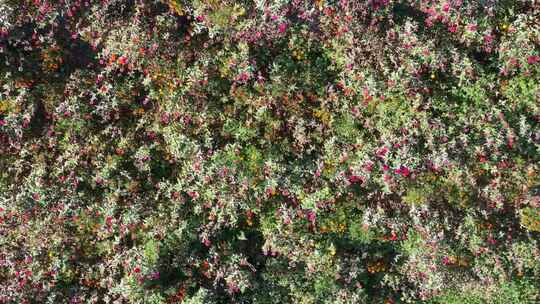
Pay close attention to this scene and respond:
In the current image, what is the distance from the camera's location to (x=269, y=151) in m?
6.29

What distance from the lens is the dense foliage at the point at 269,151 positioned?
6168 millimetres

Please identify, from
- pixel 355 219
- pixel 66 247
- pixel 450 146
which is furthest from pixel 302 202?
pixel 66 247

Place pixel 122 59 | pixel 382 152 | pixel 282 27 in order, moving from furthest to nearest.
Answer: pixel 122 59, pixel 282 27, pixel 382 152

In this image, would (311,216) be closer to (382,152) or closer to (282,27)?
(382,152)

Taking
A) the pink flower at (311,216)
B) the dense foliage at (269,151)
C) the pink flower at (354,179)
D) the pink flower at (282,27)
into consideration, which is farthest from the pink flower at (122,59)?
the pink flower at (354,179)

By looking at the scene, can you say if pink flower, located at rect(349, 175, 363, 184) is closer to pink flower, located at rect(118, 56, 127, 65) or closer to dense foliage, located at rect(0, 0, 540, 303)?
dense foliage, located at rect(0, 0, 540, 303)

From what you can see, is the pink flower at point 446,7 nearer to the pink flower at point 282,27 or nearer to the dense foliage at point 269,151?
the dense foliage at point 269,151

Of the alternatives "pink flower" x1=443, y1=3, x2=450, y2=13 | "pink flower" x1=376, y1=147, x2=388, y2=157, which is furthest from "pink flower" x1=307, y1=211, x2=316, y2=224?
"pink flower" x1=443, y1=3, x2=450, y2=13

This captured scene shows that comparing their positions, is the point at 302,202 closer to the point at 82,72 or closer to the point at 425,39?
the point at 425,39

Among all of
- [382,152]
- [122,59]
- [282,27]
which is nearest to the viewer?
[382,152]

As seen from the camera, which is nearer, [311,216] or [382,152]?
[382,152]

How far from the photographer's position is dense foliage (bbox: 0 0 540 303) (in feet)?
20.2

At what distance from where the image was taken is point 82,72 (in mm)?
6547

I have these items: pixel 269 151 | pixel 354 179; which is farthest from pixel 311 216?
pixel 269 151
